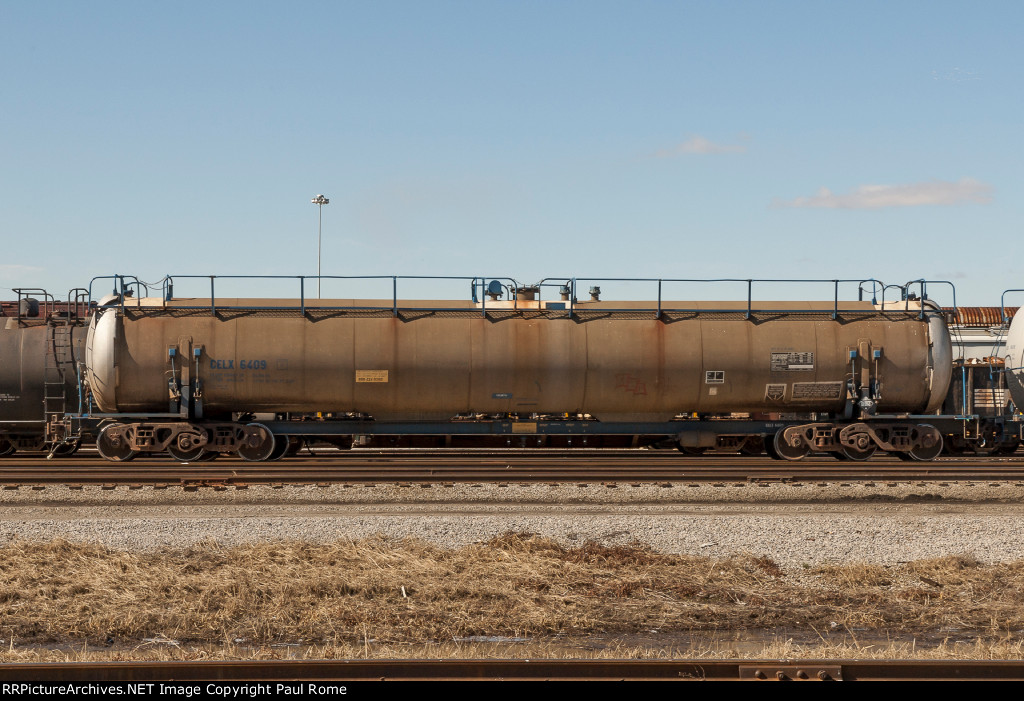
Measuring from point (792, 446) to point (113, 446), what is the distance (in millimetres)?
14295

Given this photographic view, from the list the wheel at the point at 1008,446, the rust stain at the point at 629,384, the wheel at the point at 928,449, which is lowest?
the wheel at the point at 1008,446

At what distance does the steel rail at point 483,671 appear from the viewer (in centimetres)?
500

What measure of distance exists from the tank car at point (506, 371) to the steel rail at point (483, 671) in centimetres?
1349

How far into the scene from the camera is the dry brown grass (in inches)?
274

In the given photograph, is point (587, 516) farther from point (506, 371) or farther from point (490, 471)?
point (506, 371)

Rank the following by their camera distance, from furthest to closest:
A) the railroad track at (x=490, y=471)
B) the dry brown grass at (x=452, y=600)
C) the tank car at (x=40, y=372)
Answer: the tank car at (x=40, y=372), the railroad track at (x=490, y=471), the dry brown grass at (x=452, y=600)

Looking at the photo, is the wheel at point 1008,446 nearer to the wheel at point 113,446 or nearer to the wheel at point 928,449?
the wheel at point 928,449

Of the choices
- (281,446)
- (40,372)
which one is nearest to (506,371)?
(281,446)

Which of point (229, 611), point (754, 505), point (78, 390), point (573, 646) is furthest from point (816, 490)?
point (78, 390)

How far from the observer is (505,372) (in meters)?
18.7

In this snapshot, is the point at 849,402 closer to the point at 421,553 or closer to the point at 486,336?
the point at 486,336

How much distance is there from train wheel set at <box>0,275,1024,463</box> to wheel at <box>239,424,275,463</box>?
42mm

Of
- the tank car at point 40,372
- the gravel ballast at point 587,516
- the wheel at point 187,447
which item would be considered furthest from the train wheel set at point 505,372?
the gravel ballast at point 587,516

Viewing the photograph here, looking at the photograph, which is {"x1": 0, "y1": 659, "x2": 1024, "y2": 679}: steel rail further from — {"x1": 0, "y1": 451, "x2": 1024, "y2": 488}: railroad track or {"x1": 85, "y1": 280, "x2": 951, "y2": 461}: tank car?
{"x1": 85, "y1": 280, "x2": 951, "y2": 461}: tank car
